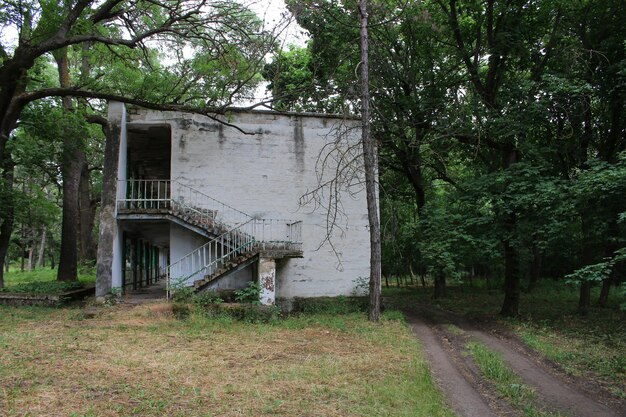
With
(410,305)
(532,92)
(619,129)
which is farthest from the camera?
(410,305)

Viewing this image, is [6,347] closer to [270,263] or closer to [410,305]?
[270,263]

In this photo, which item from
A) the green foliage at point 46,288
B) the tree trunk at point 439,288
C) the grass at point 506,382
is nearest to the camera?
the grass at point 506,382

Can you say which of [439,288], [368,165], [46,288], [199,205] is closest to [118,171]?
[199,205]

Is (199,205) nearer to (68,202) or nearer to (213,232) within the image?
(213,232)

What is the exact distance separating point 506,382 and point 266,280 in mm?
7522

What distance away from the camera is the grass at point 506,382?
6.38 meters

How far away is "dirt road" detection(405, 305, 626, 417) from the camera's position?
639 centimetres

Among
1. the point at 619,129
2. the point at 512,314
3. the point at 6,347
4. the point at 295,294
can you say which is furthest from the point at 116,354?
the point at 619,129

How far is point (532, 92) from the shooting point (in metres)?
13.1

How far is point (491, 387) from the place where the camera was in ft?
24.2

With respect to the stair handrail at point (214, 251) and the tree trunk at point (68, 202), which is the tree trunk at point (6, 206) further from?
the stair handrail at point (214, 251)

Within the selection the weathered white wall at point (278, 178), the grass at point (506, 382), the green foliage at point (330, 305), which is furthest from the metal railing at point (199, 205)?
the grass at point (506, 382)

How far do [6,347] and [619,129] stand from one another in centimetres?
1741

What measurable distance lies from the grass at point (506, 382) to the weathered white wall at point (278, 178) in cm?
632
